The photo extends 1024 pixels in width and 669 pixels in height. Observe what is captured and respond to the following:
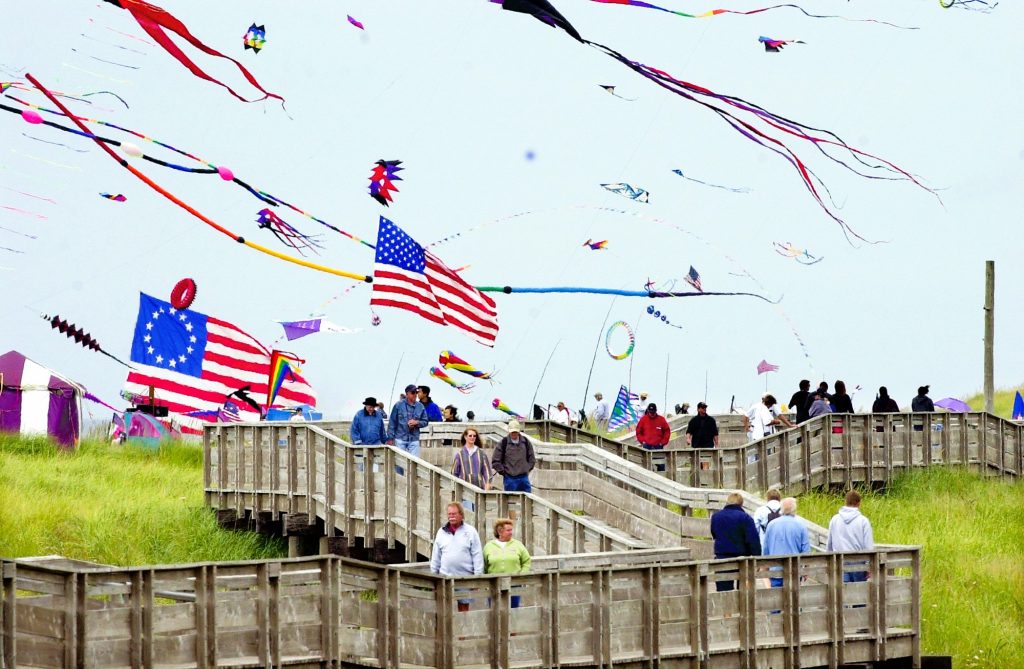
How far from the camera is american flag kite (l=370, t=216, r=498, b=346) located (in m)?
29.3

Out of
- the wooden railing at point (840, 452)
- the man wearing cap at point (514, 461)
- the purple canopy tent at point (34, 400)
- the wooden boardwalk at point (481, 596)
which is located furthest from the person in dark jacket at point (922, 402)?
the purple canopy tent at point (34, 400)

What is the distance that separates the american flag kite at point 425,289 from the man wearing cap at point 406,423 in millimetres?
5021

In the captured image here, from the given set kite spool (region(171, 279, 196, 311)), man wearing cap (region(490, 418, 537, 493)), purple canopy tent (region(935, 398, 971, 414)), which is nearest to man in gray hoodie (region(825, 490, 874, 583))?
man wearing cap (region(490, 418, 537, 493))

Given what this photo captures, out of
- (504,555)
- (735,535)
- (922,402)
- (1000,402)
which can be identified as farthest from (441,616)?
Answer: (1000,402)

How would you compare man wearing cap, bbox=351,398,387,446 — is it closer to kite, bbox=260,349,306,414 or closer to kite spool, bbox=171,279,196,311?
kite, bbox=260,349,306,414

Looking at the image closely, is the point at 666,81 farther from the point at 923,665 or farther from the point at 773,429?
the point at 773,429

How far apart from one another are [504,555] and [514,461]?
5.08 metres

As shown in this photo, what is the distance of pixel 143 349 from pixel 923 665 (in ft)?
75.1

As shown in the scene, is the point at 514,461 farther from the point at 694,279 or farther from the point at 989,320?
the point at 989,320

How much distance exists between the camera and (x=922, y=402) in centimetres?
3356

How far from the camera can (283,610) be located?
14.5m

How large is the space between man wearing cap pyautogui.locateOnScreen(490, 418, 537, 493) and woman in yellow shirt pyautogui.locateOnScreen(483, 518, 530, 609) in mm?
4793

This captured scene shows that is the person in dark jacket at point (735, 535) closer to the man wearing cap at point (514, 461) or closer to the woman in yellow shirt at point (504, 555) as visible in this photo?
the woman in yellow shirt at point (504, 555)

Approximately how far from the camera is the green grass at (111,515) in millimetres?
27594
